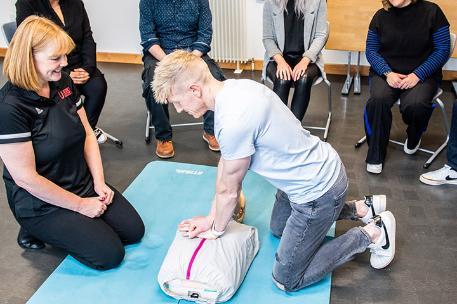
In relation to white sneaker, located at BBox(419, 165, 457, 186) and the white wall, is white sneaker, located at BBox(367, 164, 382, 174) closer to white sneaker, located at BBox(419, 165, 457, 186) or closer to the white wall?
white sneaker, located at BBox(419, 165, 457, 186)

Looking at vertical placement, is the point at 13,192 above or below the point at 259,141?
below

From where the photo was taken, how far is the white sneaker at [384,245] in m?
2.05

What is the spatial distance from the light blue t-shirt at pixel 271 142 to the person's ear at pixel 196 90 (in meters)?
0.07

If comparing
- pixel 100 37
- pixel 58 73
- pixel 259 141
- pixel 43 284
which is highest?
pixel 58 73

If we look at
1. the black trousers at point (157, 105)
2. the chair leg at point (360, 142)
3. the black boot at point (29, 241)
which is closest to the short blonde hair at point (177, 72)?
the black boot at point (29, 241)

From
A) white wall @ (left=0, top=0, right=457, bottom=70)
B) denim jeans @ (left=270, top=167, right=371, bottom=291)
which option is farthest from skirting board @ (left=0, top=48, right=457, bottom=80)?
denim jeans @ (left=270, top=167, right=371, bottom=291)

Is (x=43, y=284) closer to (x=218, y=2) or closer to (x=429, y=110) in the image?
(x=429, y=110)

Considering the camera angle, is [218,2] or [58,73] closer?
[58,73]

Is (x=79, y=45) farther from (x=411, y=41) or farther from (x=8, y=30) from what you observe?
(x=411, y=41)

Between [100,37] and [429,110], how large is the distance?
3434 mm

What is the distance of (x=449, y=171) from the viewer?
8.86 ft

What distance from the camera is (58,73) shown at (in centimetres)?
193

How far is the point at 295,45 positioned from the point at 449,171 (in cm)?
129

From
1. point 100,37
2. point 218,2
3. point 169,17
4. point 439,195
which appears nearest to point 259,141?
point 439,195
